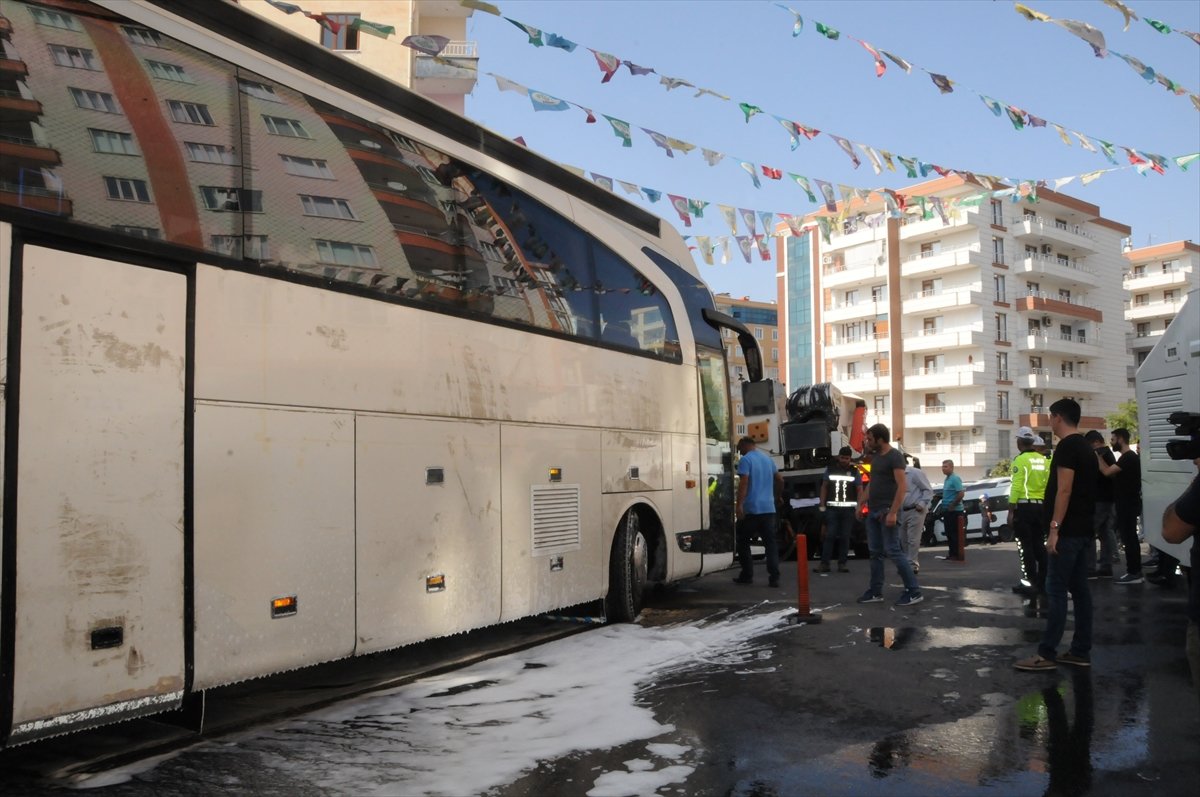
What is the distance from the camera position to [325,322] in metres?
5.92

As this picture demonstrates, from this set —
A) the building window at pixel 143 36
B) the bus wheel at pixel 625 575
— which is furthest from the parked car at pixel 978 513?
the building window at pixel 143 36

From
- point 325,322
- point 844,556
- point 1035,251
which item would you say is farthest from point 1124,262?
point 325,322

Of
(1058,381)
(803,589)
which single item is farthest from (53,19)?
(1058,381)

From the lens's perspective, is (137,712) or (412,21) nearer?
(137,712)

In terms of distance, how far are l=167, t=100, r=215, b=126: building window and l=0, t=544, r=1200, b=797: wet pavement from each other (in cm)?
333

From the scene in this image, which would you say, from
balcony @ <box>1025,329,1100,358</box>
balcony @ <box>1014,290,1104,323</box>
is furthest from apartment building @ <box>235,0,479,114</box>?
balcony @ <box>1025,329,1100,358</box>

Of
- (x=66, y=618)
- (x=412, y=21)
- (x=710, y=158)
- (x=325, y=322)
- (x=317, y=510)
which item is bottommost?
(x=66, y=618)

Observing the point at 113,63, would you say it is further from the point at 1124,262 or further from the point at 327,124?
the point at 1124,262

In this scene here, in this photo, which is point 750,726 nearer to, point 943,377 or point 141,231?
point 141,231

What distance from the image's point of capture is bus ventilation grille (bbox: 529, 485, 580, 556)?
8.01 m

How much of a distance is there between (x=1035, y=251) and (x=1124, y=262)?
1080cm

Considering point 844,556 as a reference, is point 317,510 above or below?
above

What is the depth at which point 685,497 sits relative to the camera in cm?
1069

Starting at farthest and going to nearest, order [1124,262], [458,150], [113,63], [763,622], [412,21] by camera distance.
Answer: [1124,262] < [412,21] < [763,622] < [458,150] < [113,63]
